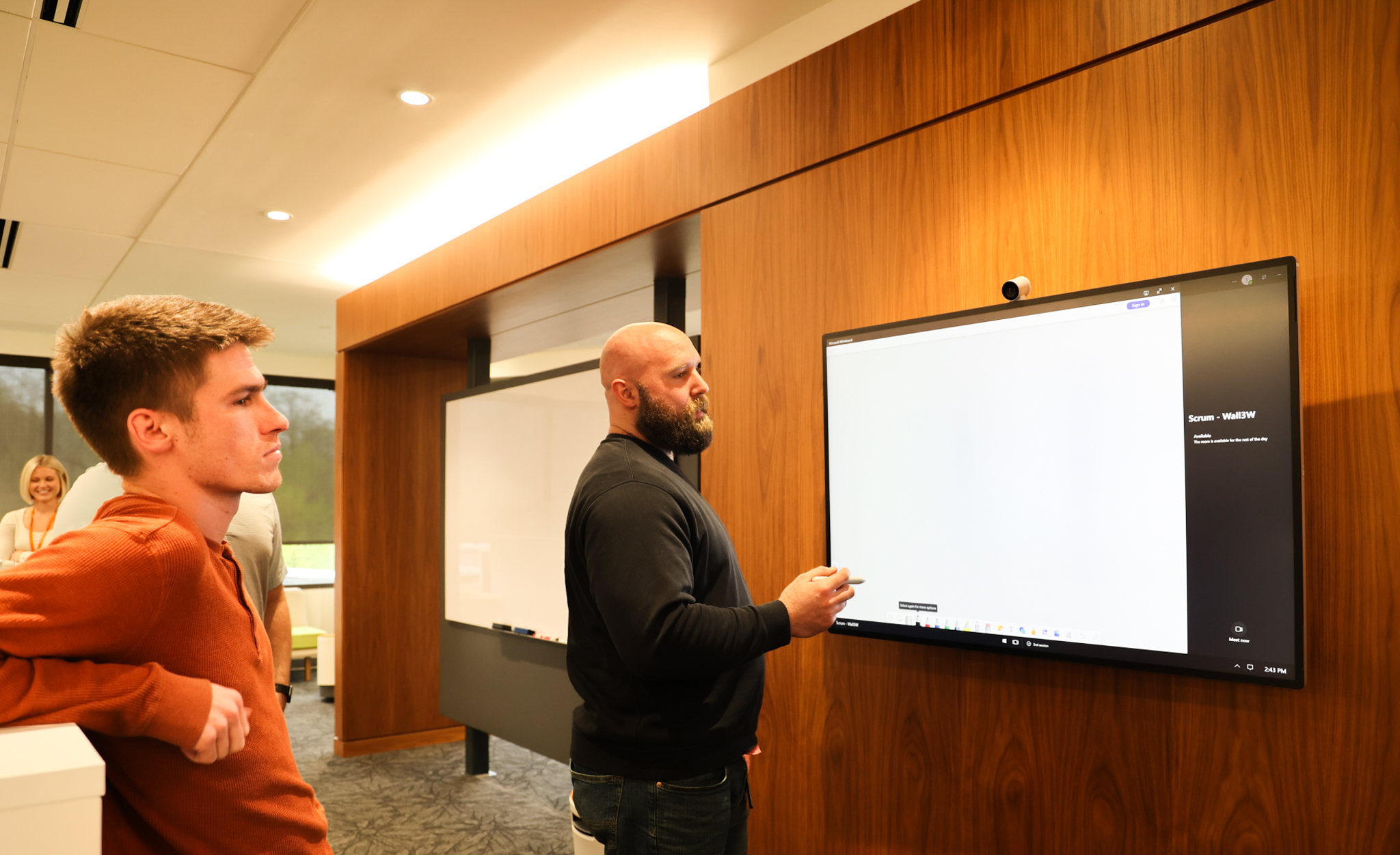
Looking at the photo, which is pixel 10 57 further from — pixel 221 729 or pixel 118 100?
pixel 221 729

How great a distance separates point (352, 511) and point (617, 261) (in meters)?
2.77

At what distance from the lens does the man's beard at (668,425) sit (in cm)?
185

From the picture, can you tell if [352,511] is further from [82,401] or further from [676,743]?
[82,401]

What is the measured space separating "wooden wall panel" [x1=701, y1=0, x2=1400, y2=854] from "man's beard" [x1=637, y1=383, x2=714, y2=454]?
1.34ft

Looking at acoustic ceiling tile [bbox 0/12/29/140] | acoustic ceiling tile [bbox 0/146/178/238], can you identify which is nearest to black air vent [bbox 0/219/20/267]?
acoustic ceiling tile [bbox 0/146/178/238]

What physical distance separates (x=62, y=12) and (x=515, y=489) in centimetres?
238

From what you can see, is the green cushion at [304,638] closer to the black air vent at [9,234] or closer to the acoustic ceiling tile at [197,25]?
the black air vent at [9,234]

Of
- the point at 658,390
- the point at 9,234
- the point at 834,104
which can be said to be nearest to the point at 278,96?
the point at 834,104

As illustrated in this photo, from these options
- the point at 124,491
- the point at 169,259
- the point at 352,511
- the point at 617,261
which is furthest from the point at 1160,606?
the point at 169,259

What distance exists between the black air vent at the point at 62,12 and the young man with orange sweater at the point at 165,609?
219cm

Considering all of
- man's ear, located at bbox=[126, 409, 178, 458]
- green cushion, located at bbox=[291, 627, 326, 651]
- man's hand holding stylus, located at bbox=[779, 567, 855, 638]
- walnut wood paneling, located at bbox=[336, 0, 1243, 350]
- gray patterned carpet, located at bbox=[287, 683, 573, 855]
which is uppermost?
walnut wood paneling, located at bbox=[336, 0, 1243, 350]

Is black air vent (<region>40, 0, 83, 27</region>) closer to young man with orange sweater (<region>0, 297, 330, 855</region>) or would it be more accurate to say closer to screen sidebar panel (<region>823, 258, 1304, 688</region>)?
young man with orange sweater (<region>0, 297, 330, 855</region>)

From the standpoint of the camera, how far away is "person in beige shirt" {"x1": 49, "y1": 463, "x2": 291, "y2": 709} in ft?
7.87

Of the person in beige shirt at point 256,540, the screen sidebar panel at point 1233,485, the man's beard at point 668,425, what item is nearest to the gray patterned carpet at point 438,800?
the person in beige shirt at point 256,540
